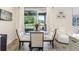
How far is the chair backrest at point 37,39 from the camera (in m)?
4.71

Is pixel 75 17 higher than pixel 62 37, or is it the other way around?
pixel 75 17

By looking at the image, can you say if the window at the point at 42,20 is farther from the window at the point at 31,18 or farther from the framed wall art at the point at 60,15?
the framed wall art at the point at 60,15

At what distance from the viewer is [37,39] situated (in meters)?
4.73

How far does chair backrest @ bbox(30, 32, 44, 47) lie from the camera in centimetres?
471

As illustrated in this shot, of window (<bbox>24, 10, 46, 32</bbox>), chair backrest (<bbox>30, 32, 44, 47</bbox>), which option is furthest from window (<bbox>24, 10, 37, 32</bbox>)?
chair backrest (<bbox>30, 32, 44, 47</bbox>)

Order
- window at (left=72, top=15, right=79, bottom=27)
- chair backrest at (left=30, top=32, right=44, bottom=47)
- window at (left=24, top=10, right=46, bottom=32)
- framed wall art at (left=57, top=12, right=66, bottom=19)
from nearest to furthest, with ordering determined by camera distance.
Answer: chair backrest at (left=30, top=32, right=44, bottom=47)
framed wall art at (left=57, top=12, right=66, bottom=19)
window at (left=72, top=15, right=79, bottom=27)
window at (left=24, top=10, right=46, bottom=32)

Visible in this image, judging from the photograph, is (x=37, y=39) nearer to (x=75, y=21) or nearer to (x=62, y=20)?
(x=62, y=20)

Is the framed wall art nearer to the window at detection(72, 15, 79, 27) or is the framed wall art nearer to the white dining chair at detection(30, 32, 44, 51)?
the window at detection(72, 15, 79, 27)

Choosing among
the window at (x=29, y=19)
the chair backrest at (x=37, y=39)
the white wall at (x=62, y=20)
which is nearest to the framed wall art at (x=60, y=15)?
the white wall at (x=62, y=20)
